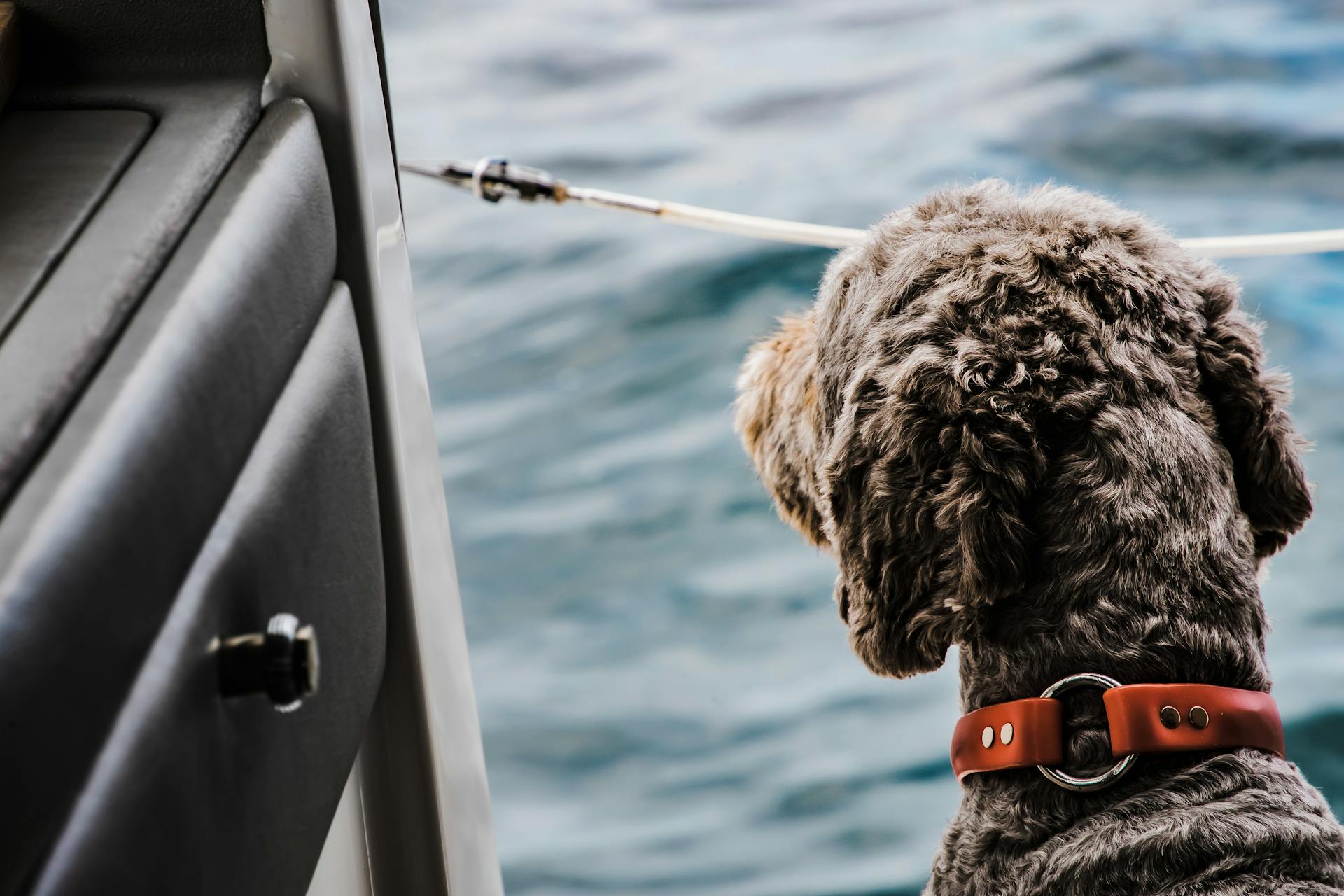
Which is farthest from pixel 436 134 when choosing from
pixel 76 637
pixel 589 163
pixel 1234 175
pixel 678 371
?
pixel 76 637

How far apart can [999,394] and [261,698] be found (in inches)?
30.3

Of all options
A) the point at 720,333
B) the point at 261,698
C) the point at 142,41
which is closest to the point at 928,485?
the point at 261,698

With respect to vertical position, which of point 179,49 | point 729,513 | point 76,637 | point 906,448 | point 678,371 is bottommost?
point 76,637

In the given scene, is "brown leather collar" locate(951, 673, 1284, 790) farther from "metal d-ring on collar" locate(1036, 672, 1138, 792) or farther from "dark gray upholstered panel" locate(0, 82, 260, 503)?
"dark gray upholstered panel" locate(0, 82, 260, 503)

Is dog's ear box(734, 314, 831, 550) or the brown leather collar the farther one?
dog's ear box(734, 314, 831, 550)

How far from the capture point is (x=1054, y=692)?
1.21 metres

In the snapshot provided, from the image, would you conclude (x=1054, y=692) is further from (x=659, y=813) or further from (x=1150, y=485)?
(x=659, y=813)

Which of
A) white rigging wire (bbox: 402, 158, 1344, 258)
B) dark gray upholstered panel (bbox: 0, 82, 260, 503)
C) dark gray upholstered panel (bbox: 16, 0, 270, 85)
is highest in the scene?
white rigging wire (bbox: 402, 158, 1344, 258)

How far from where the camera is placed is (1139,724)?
1.15 metres

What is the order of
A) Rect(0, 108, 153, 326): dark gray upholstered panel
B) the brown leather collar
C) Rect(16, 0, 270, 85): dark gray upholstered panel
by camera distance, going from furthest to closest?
the brown leather collar < Rect(16, 0, 270, 85): dark gray upholstered panel < Rect(0, 108, 153, 326): dark gray upholstered panel

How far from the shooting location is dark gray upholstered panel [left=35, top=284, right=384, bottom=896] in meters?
0.70

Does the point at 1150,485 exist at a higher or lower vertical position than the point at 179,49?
lower

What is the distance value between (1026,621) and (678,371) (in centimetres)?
281

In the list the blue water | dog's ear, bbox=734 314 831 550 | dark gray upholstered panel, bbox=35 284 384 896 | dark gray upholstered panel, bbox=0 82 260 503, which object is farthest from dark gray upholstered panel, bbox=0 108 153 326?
the blue water
